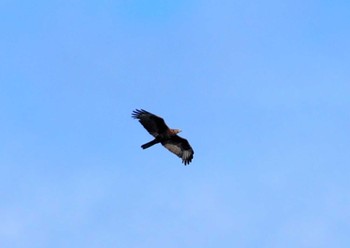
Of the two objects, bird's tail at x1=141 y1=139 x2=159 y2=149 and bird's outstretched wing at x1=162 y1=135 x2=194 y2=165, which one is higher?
bird's outstretched wing at x1=162 y1=135 x2=194 y2=165

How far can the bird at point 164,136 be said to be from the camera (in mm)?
54156

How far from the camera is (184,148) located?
55.9 metres

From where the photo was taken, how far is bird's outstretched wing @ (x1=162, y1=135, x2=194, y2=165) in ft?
183

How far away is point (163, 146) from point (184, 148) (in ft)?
3.74

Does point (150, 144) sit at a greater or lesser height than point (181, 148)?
lesser

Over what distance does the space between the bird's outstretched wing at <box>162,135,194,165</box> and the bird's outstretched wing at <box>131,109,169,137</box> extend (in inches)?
53.6

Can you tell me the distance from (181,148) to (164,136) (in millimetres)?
1561

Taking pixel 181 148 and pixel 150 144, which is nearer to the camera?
pixel 150 144

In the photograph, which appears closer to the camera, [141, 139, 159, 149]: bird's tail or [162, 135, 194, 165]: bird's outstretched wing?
[141, 139, 159, 149]: bird's tail

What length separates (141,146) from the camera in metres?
53.9

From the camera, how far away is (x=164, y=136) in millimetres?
54781

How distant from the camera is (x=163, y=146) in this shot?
55750mm

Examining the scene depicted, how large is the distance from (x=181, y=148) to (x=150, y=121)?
2711 mm

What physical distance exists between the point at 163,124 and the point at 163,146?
6.42ft
